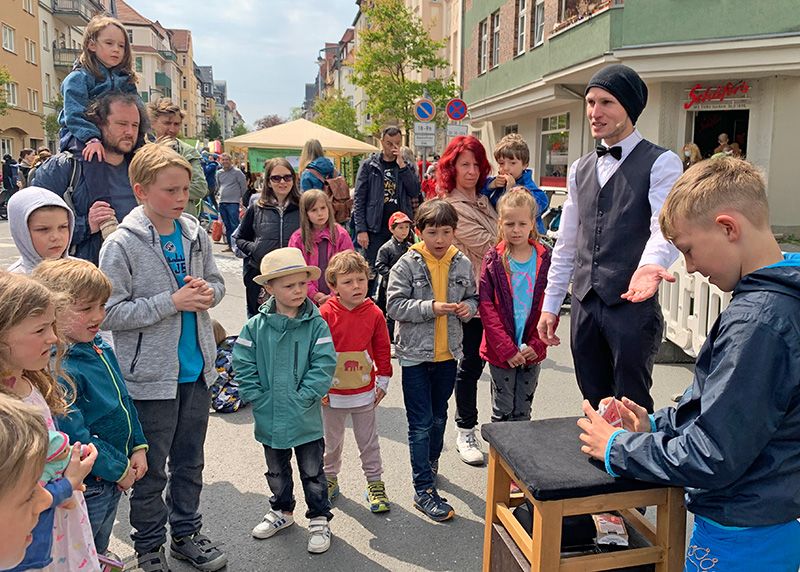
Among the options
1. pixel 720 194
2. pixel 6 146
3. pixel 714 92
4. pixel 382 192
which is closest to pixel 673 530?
pixel 720 194

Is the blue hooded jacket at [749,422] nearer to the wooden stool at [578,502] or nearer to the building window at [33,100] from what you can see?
the wooden stool at [578,502]

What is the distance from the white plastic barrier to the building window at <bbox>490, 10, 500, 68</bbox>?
60.6ft

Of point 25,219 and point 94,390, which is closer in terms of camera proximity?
point 94,390

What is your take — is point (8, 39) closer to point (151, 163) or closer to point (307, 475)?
point (151, 163)

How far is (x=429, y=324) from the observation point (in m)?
3.71

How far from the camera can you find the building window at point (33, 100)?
39656 millimetres

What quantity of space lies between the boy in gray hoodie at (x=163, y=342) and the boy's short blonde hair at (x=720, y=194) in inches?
80.4

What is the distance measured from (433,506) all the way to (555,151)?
743 inches

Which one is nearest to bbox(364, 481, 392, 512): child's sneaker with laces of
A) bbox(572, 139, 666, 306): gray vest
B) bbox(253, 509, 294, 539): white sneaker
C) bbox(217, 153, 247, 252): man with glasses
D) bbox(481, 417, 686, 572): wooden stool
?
bbox(253, 509, 294, 539): white sneaker

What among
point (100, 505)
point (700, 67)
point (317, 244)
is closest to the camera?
point (100, 505)

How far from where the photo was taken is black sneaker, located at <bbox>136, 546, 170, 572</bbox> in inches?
113

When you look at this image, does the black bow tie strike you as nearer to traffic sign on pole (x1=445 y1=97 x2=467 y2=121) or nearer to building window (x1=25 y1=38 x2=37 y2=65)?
traffic sign on pole (x1=445 y1=97 x2=467 y2=121)

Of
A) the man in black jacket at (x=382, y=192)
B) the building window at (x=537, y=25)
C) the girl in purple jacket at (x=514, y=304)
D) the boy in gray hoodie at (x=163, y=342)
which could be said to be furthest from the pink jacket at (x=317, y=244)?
the building window at (x=537, y=25)

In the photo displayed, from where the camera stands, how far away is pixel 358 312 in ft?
12.2
